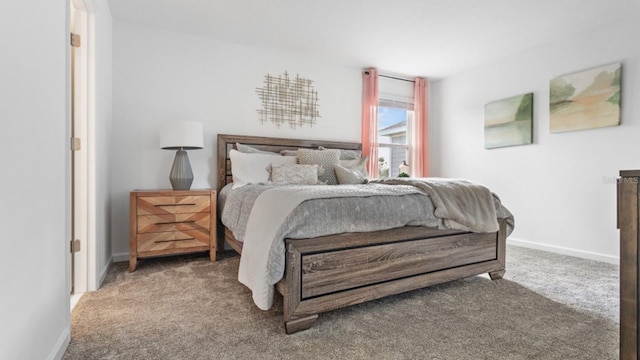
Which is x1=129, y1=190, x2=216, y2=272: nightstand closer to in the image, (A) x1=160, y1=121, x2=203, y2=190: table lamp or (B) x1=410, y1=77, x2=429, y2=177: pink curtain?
(A) x1=160, y1=121, x2=203, y2=190: table lamp

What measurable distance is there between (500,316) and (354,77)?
136 inches

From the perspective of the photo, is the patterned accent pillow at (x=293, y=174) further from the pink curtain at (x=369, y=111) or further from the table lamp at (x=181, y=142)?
the pink curtain at (x=369, y=111)

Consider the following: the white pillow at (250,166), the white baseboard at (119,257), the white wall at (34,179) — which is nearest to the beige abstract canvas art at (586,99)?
the white pillow at (250,166)

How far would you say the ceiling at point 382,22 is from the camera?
2.78 m

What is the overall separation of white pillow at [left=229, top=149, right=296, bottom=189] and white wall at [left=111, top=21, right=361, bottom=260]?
479mm

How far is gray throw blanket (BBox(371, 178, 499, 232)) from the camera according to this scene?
6.99 ft

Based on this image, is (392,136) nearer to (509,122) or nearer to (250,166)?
(509,122)

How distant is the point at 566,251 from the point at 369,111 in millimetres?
2840

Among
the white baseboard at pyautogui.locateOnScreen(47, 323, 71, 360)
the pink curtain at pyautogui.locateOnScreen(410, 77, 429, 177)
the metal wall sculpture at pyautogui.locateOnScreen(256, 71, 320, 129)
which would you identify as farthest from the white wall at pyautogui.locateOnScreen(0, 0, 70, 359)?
the pink curtain at pyautogui.locateOnScreen(410, 77, 429, 177)

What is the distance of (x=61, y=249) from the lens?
4.77 feet

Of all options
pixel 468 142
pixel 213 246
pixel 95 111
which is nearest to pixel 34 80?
pixel 95 111

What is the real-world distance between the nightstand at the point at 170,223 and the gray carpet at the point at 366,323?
0.30 m

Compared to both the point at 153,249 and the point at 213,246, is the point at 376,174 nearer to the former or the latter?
the point at 213,246

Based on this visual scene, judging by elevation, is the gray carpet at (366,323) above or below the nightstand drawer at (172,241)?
below
